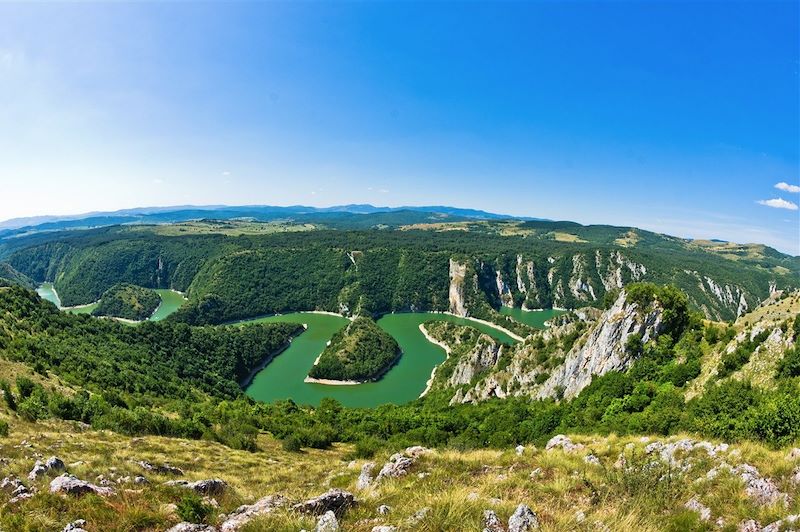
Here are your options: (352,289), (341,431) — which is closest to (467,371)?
(341,431)

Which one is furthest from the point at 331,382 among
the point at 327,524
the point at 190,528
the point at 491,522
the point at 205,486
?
the point at 491,522

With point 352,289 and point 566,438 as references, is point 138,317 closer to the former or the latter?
point 352,289

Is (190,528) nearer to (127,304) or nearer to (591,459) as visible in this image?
(591,459)

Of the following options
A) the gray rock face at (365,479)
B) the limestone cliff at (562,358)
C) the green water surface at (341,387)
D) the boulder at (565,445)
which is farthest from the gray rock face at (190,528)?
the green water surface at (341,387)

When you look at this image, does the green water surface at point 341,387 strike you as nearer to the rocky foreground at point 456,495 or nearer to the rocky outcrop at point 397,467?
the rocky outcrop at point 397,467

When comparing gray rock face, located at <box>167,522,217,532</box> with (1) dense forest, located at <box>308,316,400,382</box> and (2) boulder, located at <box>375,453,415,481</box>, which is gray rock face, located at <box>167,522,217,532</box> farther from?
(1) dense forest, located at <box>308,316,400,382</box>

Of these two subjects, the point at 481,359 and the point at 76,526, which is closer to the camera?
the point at 76,526

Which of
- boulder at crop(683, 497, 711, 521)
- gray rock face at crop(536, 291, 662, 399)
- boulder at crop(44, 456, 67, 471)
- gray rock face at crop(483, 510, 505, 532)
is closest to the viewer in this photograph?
gray rock face at crop(483, 510, 505, 532)

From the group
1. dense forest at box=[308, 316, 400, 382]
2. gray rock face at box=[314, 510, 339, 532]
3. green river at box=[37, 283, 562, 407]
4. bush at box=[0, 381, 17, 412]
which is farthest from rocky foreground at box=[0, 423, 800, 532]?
dense forest at box=[308, 316, 400, 382]
